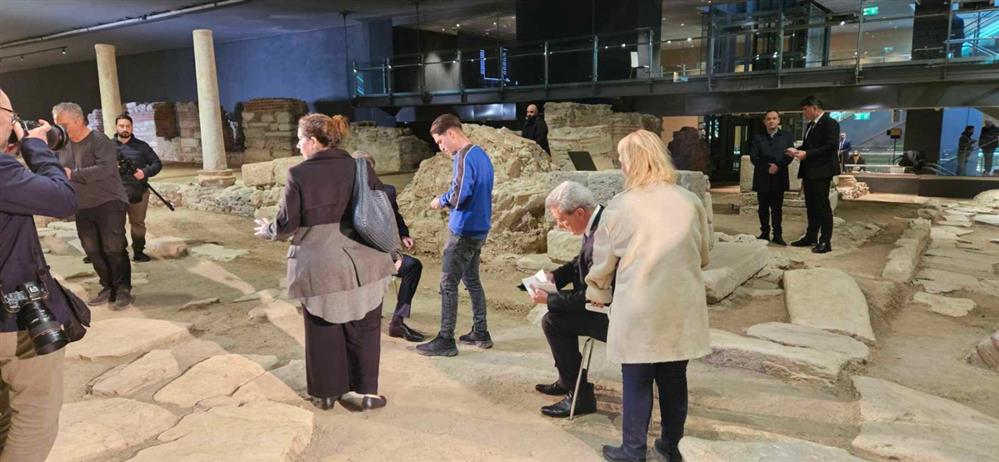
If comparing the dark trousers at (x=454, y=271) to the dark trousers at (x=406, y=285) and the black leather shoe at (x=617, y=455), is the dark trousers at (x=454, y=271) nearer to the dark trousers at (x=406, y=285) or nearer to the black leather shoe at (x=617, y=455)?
the dark trousers at (x=406, y=285)

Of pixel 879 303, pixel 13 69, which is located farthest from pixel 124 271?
pixel 13 69

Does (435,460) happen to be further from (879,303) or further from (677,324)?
(879,303)

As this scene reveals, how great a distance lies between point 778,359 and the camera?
3496 millimetres

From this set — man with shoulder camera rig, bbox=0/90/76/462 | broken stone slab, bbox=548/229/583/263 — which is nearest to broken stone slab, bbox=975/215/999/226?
broken stone slab, bbox=548/229/583/263

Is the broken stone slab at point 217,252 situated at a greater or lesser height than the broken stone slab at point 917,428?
lesser

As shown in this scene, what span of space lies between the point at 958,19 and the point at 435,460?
9791 millimetres

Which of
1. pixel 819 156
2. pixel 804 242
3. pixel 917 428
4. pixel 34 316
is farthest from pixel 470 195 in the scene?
pixel 804 242

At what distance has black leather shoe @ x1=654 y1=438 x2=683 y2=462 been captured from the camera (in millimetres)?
2471

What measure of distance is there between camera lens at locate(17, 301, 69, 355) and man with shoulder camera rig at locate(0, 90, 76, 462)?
0.01 m

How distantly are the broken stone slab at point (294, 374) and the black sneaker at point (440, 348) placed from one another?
72cm

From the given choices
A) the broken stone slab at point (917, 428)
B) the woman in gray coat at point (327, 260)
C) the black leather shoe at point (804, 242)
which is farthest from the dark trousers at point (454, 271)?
the black leather shoe at point (804, 242)

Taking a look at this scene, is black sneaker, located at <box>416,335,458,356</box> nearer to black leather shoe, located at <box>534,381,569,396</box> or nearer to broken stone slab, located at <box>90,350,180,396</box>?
black leather shoe, located at <box>534,381,569,396</box>

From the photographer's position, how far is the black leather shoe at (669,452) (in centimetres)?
247

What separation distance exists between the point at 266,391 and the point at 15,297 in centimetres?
161
